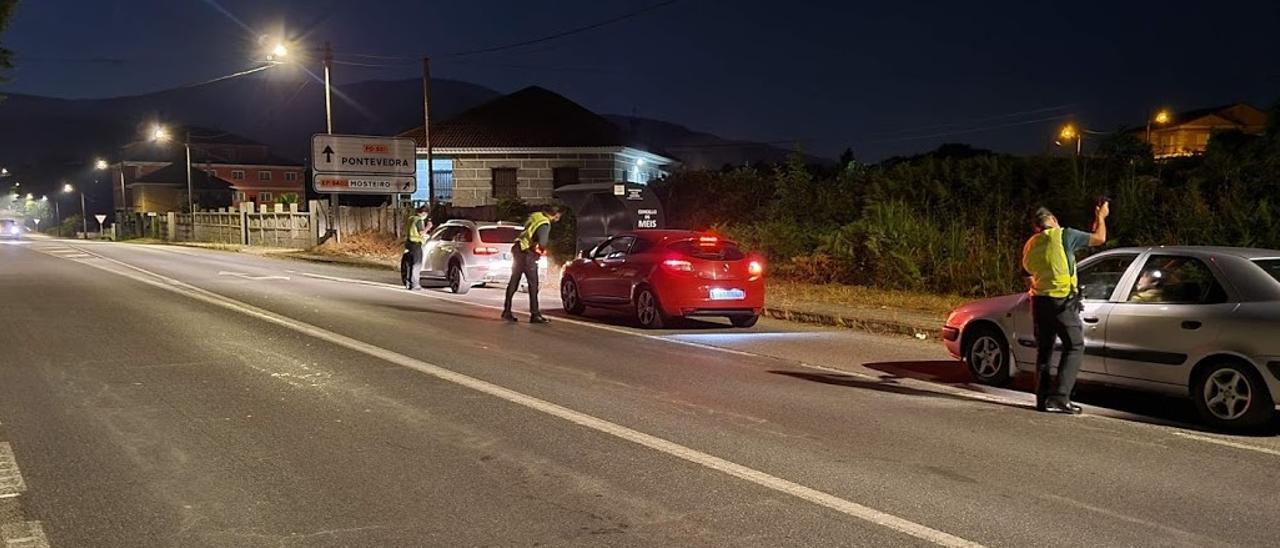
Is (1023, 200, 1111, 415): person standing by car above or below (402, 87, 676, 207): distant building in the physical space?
below

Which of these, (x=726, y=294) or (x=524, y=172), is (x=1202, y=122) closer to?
(x=524, y=172)

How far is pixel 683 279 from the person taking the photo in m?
13.3

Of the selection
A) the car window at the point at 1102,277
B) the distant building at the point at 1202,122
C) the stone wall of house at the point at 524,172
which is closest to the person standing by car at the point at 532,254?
the car window at the point at 1102,277

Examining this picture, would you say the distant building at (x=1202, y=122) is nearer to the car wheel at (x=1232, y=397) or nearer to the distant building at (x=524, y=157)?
the distant building at (x=524, y=157)

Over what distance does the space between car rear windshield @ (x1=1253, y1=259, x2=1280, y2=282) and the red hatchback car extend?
6864 mm

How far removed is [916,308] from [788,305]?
1.96 meters

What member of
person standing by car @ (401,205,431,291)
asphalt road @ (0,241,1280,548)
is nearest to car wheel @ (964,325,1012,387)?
asphalt road @ (0,241,1280,548)

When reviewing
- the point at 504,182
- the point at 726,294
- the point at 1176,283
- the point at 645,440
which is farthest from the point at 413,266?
the point at 504,182

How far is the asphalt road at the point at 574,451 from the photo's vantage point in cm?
A: 495

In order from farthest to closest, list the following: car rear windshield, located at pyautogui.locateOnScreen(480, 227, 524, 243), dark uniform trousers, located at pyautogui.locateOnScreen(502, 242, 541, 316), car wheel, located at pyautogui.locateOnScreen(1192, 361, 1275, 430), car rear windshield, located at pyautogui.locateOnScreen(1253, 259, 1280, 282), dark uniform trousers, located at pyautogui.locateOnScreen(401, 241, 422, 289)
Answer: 1. dark uniform trousers, located at pyautogui.locateOnScreen(401, 241, 422, 289)
2. car rear windshield, located at pyautogui.locateOnScreen(480, 227, 524, 243)
3. dark uniform trousers, located at pyautogui.locateOnScreen(502, 242, 541, 316)
4. car rear windshield, located at pyautogui.locateOnScreen(1253, 259, 1280, 282)
5. car wheel, located at pyautogui.locateOnScreen(1192, 361, 1275, 430)

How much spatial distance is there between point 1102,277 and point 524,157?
1195 inches

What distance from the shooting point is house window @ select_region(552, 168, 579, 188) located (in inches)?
1460

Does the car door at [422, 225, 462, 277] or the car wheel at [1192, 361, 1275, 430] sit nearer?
the car wheel at [1192, 361, 1275, 430]

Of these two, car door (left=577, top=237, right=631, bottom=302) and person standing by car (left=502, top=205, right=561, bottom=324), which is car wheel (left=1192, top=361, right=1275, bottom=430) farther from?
person standing by car (left=502, top=205, right=561, bottom=324)
